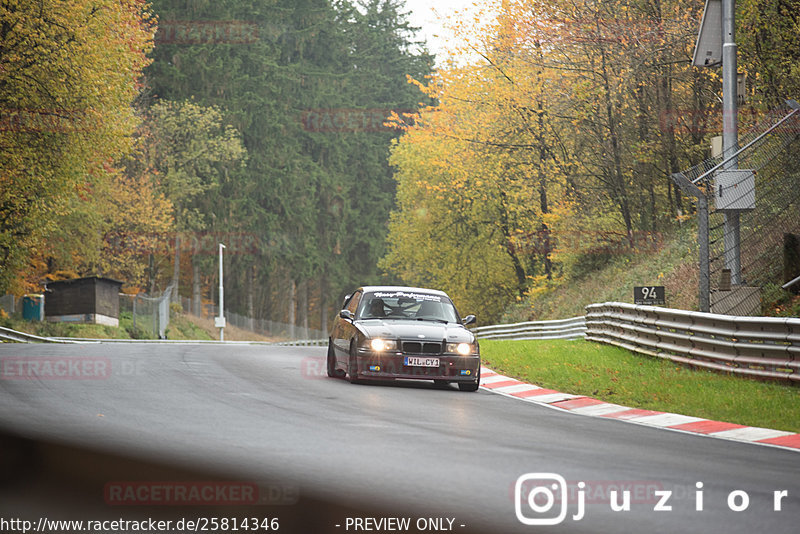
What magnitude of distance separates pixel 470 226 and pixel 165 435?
147 ft

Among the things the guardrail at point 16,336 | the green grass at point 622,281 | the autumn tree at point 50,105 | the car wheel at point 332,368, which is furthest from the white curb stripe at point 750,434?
the guardrail at point 16,336

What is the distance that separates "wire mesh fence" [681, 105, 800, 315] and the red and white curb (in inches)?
151

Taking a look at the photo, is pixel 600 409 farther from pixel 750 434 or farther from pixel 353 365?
pixel 353 365

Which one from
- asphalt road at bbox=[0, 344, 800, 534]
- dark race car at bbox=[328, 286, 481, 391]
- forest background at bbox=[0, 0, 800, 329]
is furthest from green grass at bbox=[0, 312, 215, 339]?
asphalt road at bbox=[0, 344, 800, 534]

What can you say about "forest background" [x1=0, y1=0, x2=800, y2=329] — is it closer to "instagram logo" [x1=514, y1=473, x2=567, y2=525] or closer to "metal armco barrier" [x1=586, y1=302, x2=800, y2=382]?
"metal armco barrier" [x1=586, y1=302, x2=800, y2=382]

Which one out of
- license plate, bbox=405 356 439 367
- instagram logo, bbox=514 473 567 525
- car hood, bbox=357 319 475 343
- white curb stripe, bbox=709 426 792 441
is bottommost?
white curb stripe, bbox=709 426 792 441

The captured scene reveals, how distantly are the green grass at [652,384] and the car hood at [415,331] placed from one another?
6.33ft

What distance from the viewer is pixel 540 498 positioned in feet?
22.8

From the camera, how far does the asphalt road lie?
21.1ft

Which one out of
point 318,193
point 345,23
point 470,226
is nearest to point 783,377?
point 470,226

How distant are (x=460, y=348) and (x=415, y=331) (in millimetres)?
741

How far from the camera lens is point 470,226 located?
53.5 metres

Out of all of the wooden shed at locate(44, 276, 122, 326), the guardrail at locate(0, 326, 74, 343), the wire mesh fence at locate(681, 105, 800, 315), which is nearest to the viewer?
the wire mesh fence at locate(681, 105, 800, 315)
